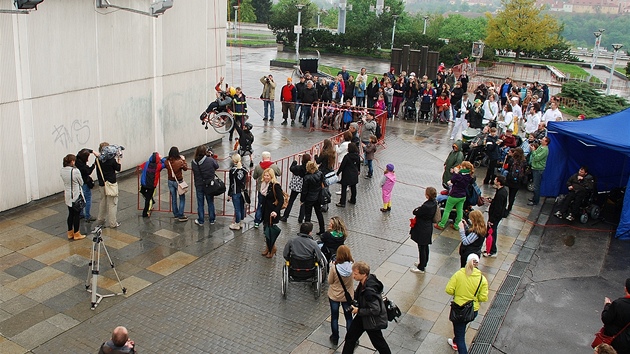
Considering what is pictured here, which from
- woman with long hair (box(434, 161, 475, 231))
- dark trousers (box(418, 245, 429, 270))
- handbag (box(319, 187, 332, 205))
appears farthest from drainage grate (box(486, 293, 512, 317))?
handbag (box(319, 187, 332, 205))

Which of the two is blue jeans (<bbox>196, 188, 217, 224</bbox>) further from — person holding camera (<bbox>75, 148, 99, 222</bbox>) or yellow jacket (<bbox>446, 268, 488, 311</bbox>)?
yellow jacket (<bbox>446, 268, 488, 311</bbox>)

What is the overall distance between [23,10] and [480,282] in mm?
9643

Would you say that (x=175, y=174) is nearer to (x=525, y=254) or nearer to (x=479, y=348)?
(x=479, y=348)

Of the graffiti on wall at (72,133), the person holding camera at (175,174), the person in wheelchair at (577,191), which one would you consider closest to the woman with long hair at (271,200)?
the person holding camera at (175,174)

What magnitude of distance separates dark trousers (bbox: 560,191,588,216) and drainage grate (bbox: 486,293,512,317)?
475 cm

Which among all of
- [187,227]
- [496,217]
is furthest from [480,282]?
[187,227]

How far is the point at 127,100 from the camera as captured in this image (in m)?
15.2

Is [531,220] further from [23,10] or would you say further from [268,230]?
[23,10]

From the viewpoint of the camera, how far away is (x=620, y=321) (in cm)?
745

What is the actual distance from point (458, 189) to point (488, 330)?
3767 mm

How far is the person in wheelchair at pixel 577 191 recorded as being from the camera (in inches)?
543

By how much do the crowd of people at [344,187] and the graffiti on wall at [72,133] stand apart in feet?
5.12

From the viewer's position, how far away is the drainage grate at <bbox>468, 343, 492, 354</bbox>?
865 cm

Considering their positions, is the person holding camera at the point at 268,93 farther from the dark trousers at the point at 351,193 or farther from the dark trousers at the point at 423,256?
the dark trousers at the point at 423,256
